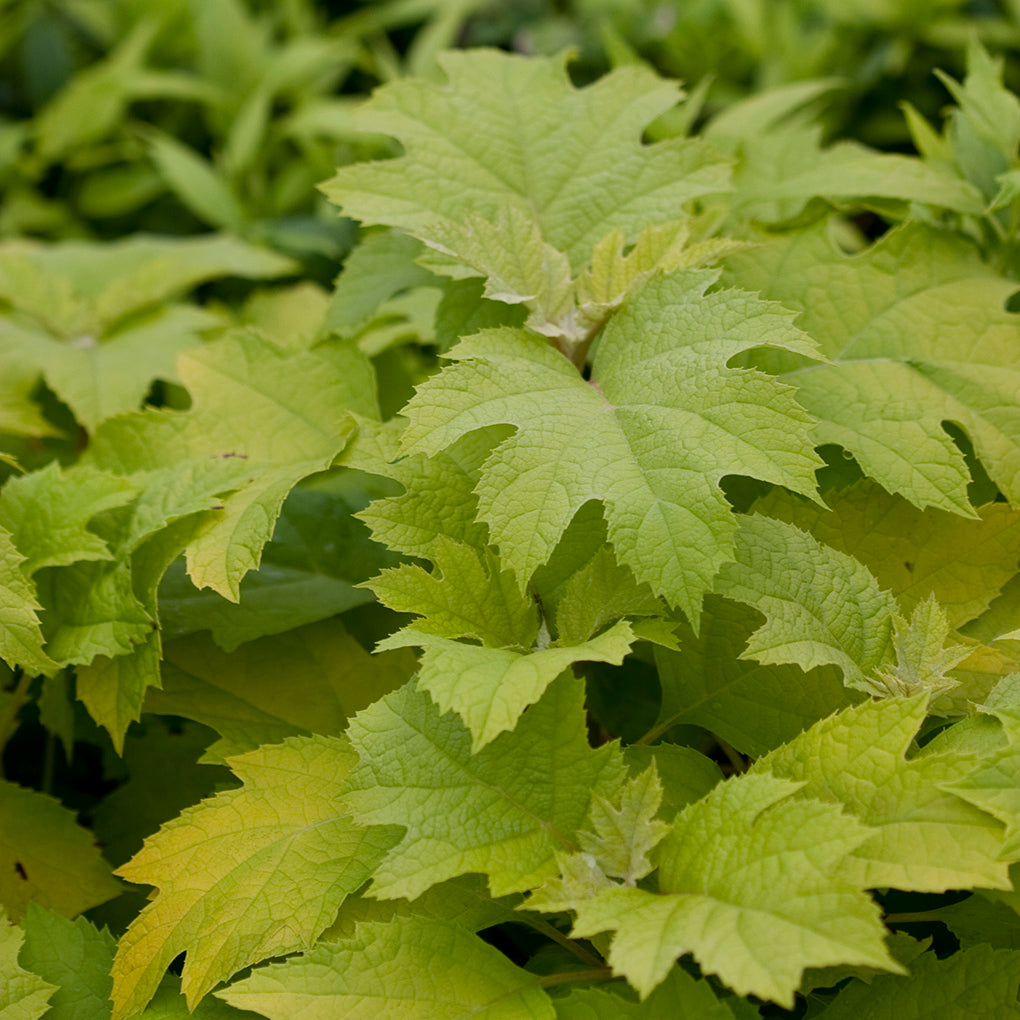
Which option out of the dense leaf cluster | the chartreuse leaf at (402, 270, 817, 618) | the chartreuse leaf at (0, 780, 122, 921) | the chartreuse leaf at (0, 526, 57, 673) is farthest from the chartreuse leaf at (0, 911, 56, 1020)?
the chartreuse leaf at (402, 270, 817, 618)

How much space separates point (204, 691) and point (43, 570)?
0.23 meters

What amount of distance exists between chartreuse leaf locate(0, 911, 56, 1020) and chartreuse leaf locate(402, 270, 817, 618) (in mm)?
587

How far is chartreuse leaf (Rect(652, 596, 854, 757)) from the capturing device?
3.33 feet

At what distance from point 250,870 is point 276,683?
261 millimetres

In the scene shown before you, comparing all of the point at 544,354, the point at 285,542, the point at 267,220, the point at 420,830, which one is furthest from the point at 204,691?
the point at 267,220

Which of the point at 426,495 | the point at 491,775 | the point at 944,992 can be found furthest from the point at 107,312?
the point at 944,992

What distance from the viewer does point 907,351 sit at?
118cm

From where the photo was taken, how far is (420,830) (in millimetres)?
879

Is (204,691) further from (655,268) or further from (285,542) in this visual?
(655,268)

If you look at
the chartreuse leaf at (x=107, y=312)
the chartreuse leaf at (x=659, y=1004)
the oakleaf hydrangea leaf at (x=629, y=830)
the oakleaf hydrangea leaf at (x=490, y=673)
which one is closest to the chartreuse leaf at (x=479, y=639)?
the oakleaf hydrangea leaf at (x=490, y=673)

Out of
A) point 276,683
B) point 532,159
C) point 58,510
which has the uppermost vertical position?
point 532,159

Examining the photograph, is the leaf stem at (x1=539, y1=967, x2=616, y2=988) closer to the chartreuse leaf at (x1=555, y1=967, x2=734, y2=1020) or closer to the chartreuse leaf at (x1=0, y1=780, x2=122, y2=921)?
the chartreuse leaf at (x1=555, y1=967, x2=734, y2=1020)

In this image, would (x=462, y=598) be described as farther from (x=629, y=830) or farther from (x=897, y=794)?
(x=897, y=794)

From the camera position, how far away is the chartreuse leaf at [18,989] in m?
0.95
